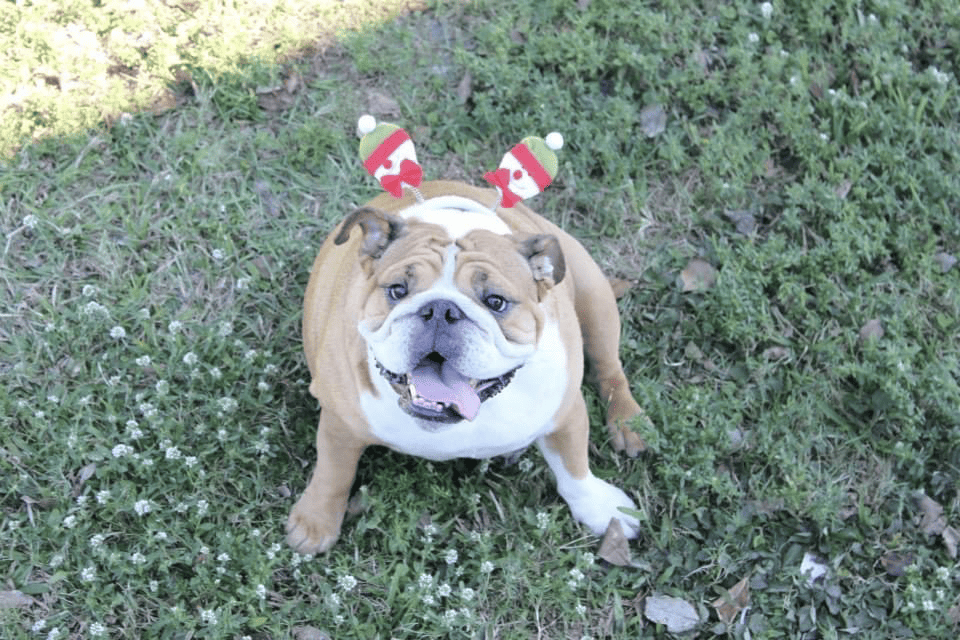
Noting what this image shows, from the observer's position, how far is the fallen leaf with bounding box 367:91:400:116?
567cm

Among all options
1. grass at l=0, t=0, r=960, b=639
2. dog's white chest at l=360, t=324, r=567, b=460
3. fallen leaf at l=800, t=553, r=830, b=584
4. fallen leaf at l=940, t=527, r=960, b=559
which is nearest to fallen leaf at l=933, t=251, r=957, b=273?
grass at l=0, t=0, r=960, b=639

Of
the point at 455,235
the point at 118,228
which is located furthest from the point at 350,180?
the point at 455,235

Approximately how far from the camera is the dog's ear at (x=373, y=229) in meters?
3.54

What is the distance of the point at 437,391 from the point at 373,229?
2.03 ft

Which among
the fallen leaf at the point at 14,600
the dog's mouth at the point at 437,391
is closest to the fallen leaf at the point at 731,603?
the dog's mouth at the point at 437,391

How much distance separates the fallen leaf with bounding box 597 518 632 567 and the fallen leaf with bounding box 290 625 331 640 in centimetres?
122

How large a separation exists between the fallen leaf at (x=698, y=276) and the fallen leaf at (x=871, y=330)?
0.77 meters

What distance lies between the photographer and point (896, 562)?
14.7 feet

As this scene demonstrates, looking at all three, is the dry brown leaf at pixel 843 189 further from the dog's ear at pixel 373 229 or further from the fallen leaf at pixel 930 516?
the dog's ear at pixel 373 229

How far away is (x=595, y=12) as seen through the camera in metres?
5.86

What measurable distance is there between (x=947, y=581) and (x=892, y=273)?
1.66 metres

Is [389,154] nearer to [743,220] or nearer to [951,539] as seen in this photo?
[743,220]

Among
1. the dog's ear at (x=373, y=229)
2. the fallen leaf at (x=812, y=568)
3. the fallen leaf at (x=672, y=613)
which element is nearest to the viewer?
the dog's ear at (x=373, y=229)

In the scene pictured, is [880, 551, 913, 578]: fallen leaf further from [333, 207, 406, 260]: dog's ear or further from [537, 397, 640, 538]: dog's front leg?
[333, 207, 406, 260]: dog's ear
